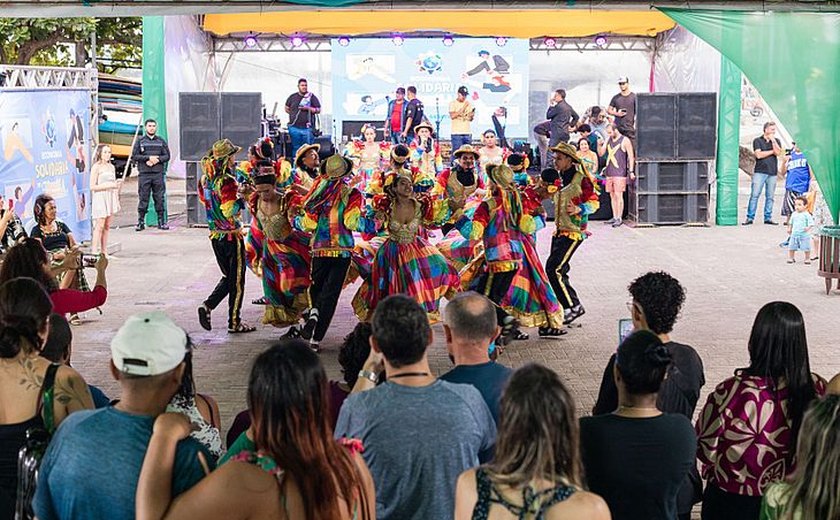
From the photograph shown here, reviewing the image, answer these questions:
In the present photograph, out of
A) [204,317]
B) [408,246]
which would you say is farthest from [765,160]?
[204,317]

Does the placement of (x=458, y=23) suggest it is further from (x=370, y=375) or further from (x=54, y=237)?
(x=370, y=375)

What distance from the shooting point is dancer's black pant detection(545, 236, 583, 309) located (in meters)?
10.1

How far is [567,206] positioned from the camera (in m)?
10.1

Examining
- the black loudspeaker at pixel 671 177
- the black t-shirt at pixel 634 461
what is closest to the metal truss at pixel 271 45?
the black loudspeaker at pixel 671 177

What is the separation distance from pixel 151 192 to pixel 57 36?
658cm

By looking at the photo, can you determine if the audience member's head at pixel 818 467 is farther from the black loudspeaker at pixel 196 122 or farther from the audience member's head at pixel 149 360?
the black loudspeaker at pixel 196 122

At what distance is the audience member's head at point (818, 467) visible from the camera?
293 centimetres

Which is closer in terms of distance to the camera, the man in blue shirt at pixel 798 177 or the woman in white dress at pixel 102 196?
the woman in white dress at pixel 102 196

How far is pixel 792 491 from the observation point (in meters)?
3.03

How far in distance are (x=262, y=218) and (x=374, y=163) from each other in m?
10.3

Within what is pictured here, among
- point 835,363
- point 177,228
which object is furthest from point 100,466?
point 177,228

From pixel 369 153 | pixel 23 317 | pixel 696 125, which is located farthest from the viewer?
pixel 369 153

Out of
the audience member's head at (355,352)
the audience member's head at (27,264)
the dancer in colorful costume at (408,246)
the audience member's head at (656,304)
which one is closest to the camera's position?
the audience member's head at (355,352)

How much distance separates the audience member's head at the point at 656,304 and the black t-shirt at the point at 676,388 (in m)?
0.26
